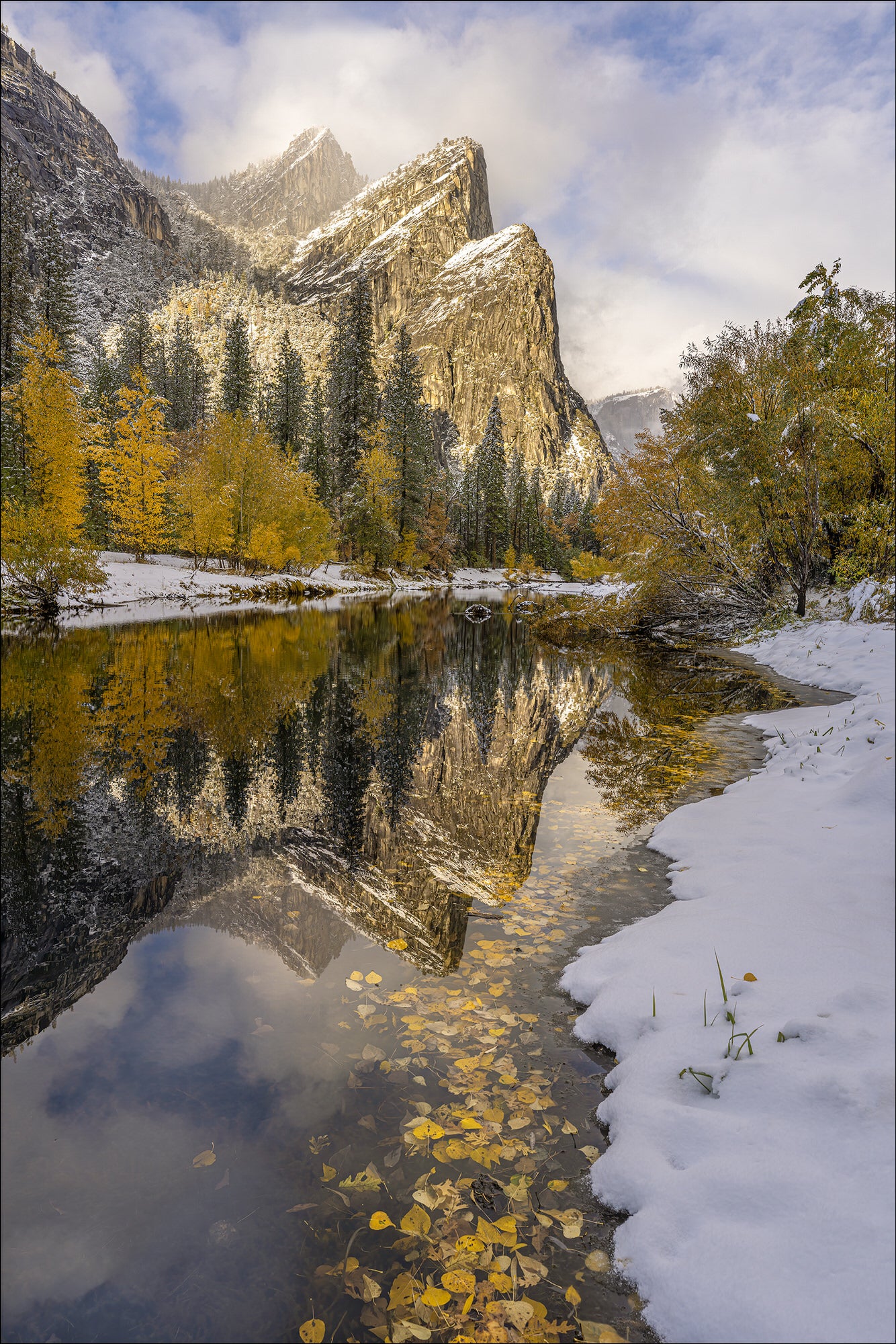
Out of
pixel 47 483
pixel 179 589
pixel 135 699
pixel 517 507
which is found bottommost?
pixel 135 699

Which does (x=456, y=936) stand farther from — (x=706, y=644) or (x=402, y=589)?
(x=402, y=589)

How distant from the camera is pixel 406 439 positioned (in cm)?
5091

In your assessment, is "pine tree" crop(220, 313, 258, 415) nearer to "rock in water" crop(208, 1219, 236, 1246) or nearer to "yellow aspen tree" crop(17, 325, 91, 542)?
"yellow aspen tree" crop(17, 325, 91, 542)

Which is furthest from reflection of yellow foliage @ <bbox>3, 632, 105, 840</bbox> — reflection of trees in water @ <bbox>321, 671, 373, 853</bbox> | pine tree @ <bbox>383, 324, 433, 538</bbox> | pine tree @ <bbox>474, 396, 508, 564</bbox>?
pine tree @ <bbox>474, 396, 508, 564</bbox>

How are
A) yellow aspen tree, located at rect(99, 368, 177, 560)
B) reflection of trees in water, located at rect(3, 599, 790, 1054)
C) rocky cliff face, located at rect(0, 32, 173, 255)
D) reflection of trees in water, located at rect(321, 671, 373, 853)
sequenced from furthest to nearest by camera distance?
rocky cliff face, located at rect(0, 32, 173, 255) → yellow aspen tree, located at rect(99, 368, 177, 560) → reflection of trees in water, located at rect(321, 671, 373, 853) → reflection of trees in water, located at rect(3, 599, 790, 1054)

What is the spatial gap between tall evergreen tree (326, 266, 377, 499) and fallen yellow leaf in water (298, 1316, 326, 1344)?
4867cm

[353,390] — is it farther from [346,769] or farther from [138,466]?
[346,769]

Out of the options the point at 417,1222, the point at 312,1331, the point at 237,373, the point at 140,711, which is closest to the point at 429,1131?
the point at 417,1222

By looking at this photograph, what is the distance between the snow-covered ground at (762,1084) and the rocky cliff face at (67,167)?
655 feet

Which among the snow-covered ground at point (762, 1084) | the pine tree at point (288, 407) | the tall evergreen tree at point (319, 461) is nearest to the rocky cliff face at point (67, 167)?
the tall evergreen tree at point (319, 461)

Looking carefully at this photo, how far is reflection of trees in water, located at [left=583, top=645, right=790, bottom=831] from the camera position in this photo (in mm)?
8023

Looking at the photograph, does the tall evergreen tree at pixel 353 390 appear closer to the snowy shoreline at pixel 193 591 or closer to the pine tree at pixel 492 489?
the snowy shoreline at pixel 193 591

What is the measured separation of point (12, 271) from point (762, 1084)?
1871 inches

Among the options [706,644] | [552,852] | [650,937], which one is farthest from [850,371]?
[650,937]
